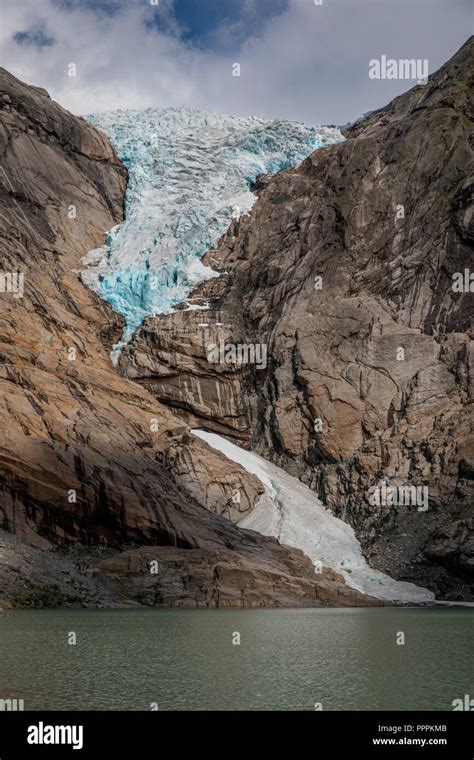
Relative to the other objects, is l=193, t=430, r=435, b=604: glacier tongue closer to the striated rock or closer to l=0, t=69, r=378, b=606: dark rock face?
l=0, t=69, r=378, b=606: dark rock face

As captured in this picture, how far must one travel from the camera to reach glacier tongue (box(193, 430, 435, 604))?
171ft

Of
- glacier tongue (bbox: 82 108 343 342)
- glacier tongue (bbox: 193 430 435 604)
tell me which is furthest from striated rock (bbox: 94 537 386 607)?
glacier tongue (bbox: 82 108 343 342)

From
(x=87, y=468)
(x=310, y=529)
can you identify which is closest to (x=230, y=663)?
(x=87, y=468)

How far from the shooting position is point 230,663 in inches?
897

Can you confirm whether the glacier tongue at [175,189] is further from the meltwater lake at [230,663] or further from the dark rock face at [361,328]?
the meltwater lake at [230,663]

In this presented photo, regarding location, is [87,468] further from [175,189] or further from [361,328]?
[175,189]

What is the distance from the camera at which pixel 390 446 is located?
62344mm

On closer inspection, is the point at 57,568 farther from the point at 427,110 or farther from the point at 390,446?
the point at 427,110

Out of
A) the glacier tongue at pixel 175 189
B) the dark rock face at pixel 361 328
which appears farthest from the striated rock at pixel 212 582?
the glacier tongue at pixel 175 189

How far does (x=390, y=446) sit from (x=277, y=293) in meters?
19.7

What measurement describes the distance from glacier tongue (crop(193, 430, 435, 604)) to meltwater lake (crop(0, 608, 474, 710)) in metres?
15.7

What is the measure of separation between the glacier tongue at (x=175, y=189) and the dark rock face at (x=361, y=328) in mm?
3157
